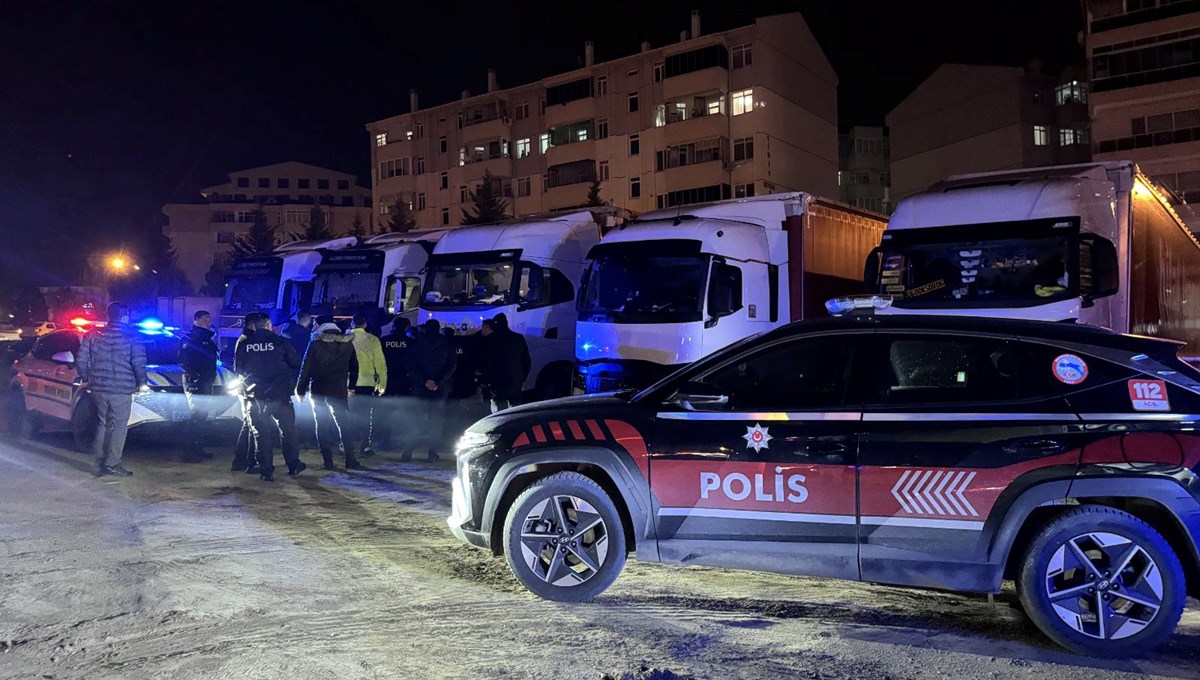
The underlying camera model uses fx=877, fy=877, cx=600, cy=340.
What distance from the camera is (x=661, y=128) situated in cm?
4384

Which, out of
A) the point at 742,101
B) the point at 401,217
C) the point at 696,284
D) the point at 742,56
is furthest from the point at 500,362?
the point at 401,217

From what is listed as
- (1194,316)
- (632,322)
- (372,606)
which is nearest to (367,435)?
(632,322)

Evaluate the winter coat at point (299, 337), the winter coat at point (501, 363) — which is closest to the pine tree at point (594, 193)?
the winter coat at point (299, 337)

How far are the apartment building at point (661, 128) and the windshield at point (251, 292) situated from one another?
77.8 feet

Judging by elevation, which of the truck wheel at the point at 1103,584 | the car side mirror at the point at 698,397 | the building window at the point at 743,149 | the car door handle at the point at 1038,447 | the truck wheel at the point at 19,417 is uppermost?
the building window at the point at 743,149

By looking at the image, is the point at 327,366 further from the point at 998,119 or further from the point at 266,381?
the point at 998,119

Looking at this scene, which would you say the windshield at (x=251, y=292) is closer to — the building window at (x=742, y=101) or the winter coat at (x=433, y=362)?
the winter coat at (x=433, y=362)

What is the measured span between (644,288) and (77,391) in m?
7.18

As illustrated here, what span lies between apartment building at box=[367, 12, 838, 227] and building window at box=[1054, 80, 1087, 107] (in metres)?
12.7

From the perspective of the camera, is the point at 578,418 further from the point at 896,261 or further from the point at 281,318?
the point at 281,318

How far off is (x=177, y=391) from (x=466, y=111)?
1851 inches

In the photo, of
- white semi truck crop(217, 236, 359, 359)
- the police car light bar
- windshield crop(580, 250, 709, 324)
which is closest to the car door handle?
the police car light bar

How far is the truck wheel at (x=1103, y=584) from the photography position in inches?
167

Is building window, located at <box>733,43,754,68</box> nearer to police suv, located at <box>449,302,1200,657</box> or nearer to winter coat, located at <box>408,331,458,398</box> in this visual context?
winter coat, located at <box>408,331,458,398</box>
